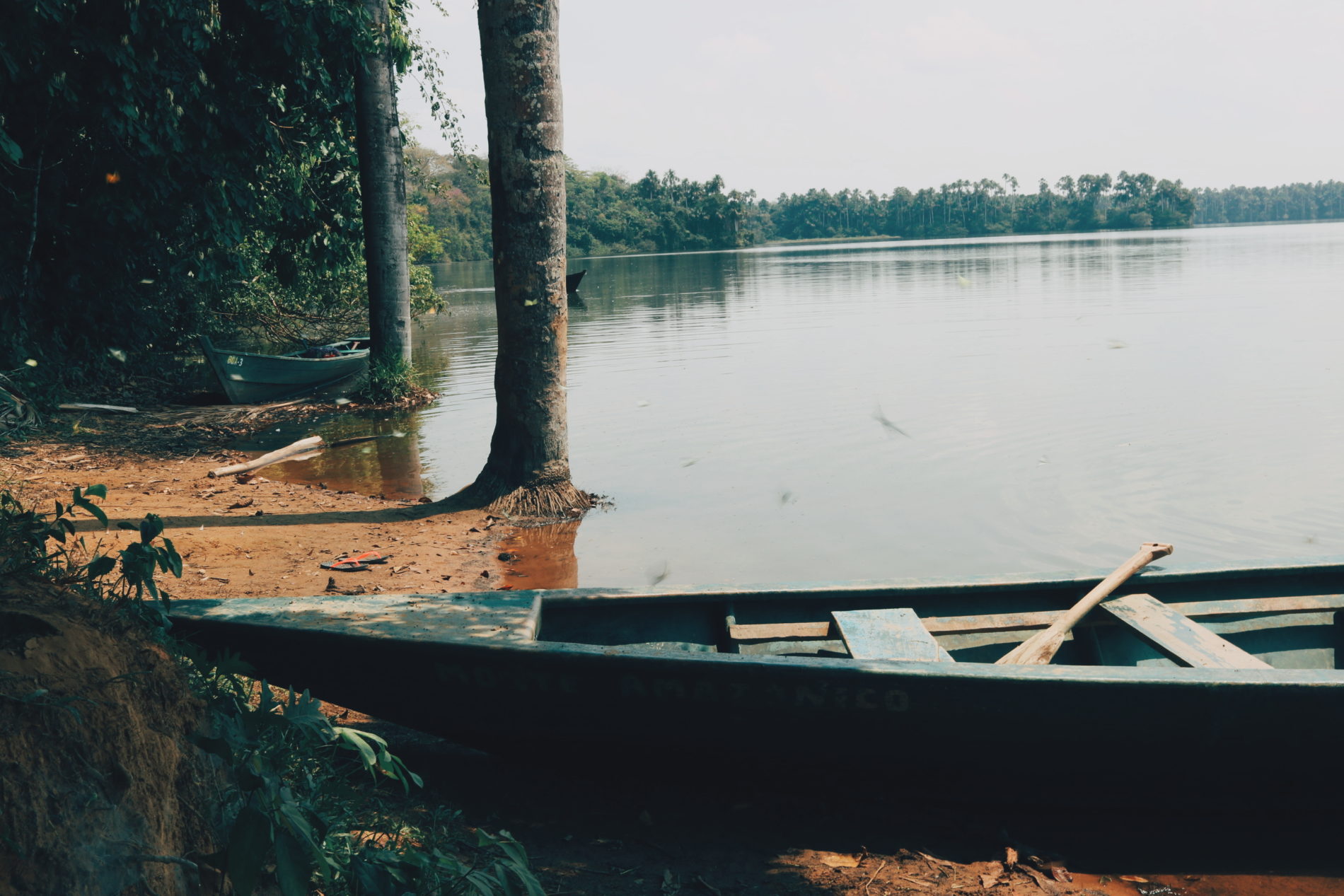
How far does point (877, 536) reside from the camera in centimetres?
906

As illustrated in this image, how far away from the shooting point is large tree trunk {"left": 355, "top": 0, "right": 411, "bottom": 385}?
44.4 ft

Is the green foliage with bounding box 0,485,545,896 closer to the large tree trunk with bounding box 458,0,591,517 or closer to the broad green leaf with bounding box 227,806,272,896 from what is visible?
the broad green leaf with bounding box 227,806,272,896

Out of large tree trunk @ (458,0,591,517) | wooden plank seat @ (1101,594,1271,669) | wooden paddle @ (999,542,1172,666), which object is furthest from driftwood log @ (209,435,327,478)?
wooden plank seat @ (1101,594,1271,669)

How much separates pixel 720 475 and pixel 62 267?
6.81m

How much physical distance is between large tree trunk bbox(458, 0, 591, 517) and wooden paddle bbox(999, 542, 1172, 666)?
15.8ft

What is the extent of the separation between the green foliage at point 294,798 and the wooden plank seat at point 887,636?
2.07m

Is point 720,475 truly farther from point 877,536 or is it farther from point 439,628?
point 439,628

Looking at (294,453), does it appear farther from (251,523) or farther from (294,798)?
(294,798)

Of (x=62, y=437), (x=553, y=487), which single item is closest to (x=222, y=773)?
(x=553, y=487)

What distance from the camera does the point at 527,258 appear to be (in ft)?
27.6

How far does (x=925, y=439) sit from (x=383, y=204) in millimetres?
8572

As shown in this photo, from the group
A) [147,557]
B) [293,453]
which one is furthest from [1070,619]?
[293,453]

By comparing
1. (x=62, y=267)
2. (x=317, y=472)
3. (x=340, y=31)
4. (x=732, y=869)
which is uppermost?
(x=340, y=31)

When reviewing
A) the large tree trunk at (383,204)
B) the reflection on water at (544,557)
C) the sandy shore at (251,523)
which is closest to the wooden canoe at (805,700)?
the sandy shore at (251,523)
